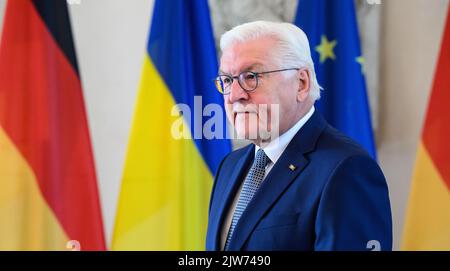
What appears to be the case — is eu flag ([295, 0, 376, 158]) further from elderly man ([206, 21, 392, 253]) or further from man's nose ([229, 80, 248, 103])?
man's nose ([229, 80, 248, 103])

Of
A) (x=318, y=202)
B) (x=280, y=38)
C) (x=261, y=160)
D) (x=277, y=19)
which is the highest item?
(x=277, y=19)

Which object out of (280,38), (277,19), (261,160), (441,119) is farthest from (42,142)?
(441,119)

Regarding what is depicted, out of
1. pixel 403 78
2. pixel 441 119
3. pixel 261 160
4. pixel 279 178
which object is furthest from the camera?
pixel 403 78

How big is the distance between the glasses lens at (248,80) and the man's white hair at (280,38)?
0.26 ft

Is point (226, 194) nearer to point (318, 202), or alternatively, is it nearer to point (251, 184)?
point (251, 184)

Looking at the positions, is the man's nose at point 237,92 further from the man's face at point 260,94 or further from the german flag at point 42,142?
the german flag at point 42,142

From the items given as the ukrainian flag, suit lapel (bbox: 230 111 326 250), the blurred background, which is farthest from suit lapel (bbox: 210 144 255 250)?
the blurred background

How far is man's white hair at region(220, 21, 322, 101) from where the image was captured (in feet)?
5.79

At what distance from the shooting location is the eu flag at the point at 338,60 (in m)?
3.10

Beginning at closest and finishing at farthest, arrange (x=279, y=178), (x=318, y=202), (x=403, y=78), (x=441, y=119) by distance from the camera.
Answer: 1. (x=318, y=202)
2. (x=279, y=178)
3. (x=441, y=119)
4. (x=403, y=78)

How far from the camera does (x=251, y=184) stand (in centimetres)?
181

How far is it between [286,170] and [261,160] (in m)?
0.13

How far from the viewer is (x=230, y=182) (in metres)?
1.93
